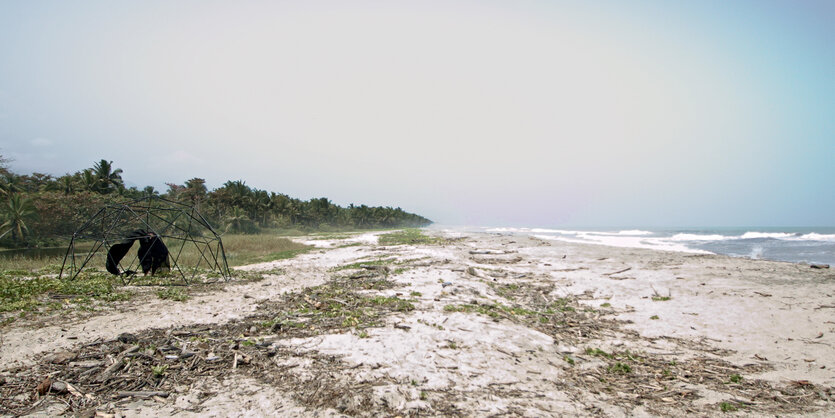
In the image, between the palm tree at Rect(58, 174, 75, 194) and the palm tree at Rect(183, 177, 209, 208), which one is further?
the palm tree at Rect(183, 177, 209, 208)

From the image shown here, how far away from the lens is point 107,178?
46.7 m

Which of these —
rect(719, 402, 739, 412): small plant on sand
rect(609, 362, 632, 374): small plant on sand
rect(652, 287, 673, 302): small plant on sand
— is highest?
rect(652, 287, 673, 302): small plant on sand

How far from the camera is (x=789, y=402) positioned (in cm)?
507

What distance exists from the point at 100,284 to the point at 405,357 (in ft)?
38.8

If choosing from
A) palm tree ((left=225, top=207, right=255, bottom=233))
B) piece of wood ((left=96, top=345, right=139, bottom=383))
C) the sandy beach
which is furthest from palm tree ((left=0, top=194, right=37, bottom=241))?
piece of wood ((left=96, top=345, right=139, bottom=383))

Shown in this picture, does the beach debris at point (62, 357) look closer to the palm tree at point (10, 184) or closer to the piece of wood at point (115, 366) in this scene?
the piece of wood at point (115, 366)

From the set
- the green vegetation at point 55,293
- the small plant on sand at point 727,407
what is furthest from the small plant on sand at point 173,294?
the small plant on sand at point 727,407

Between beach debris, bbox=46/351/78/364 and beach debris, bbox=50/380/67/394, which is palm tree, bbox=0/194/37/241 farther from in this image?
beach debris, bbox=50/380/67/394

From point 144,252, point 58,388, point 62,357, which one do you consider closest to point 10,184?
point 144,252

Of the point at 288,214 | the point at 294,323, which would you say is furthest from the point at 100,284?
the point at 288,214

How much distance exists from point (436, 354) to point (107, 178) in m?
60.4

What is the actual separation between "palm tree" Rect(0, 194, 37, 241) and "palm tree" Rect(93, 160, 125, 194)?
1227cm

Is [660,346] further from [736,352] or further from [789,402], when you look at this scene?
[789,402]

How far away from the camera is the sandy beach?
483 centimetres
